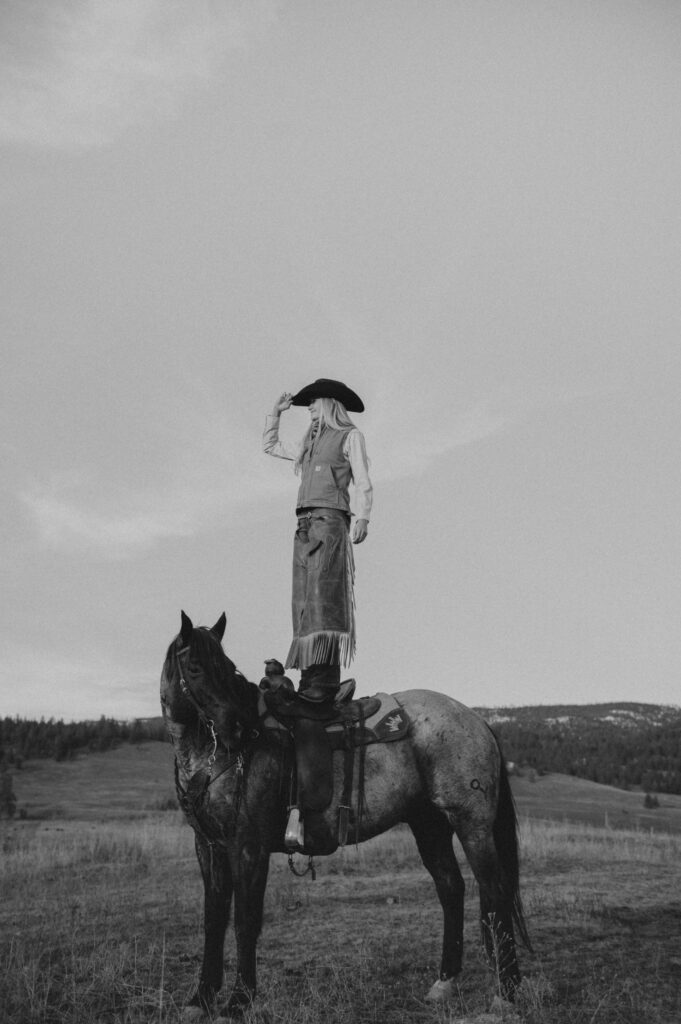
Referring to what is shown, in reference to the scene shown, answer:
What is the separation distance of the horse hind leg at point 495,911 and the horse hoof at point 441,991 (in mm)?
359

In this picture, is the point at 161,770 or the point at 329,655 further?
the point at 161,770

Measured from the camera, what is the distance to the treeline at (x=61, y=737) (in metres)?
36.0

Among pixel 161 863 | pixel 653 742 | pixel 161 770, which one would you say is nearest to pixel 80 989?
pixel 161 863

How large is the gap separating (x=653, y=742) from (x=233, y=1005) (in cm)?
6884

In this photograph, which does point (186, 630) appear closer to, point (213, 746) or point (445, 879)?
point (213, 746)

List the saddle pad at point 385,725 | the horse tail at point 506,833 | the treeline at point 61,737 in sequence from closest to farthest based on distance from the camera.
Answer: the saddle pad at point 385,725, the horse tail at point 506,833, the treeline at point 61,737

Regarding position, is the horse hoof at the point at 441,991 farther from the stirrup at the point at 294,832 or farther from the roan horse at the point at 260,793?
the stirrup at the point at 294,832

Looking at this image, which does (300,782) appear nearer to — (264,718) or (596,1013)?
(264,718)

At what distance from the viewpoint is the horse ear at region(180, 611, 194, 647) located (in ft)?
16.1

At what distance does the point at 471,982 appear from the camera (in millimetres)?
5797

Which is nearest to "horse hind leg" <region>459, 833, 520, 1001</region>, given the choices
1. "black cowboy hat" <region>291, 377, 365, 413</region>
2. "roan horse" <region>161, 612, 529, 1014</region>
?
"roan horse" <region>161, 612, 529, 1014</region>

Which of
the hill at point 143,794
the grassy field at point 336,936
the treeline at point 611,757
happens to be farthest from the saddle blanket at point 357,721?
the treeline at point 611,757

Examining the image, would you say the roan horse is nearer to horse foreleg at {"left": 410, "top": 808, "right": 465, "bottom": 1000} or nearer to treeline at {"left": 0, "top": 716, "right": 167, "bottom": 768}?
horse foreleg at {"left": 410, "top": 808, "right": 465, "bottom": 1000}

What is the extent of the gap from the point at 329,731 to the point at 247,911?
1224 millimetres
